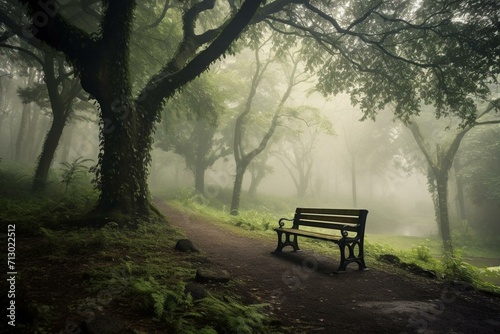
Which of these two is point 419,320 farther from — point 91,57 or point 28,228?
point 91,57

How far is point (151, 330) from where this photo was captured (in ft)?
9.29

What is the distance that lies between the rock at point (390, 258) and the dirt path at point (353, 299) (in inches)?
38.1

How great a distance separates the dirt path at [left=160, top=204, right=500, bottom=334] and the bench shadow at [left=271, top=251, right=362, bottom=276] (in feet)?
0.08

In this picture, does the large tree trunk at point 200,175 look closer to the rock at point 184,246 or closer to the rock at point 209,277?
the rock at point 184,246

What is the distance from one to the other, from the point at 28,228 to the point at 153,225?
2857mm

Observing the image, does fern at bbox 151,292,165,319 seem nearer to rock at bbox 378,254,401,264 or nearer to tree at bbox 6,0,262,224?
tree at bbox 6,0,262,224

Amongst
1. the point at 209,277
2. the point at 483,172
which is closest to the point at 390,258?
the point at 209,277

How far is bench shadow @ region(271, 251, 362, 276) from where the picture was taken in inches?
249

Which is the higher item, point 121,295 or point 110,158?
point 110,158

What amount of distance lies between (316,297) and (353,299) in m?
0.60

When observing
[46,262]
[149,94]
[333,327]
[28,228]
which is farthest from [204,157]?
[333,327]

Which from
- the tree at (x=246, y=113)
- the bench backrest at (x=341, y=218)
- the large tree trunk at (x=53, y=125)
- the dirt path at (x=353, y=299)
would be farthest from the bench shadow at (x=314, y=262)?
the large tree trunk at (x=53, y=125)

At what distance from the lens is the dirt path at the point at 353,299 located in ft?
11.8

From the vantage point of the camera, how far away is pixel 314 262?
7039 millimetres
